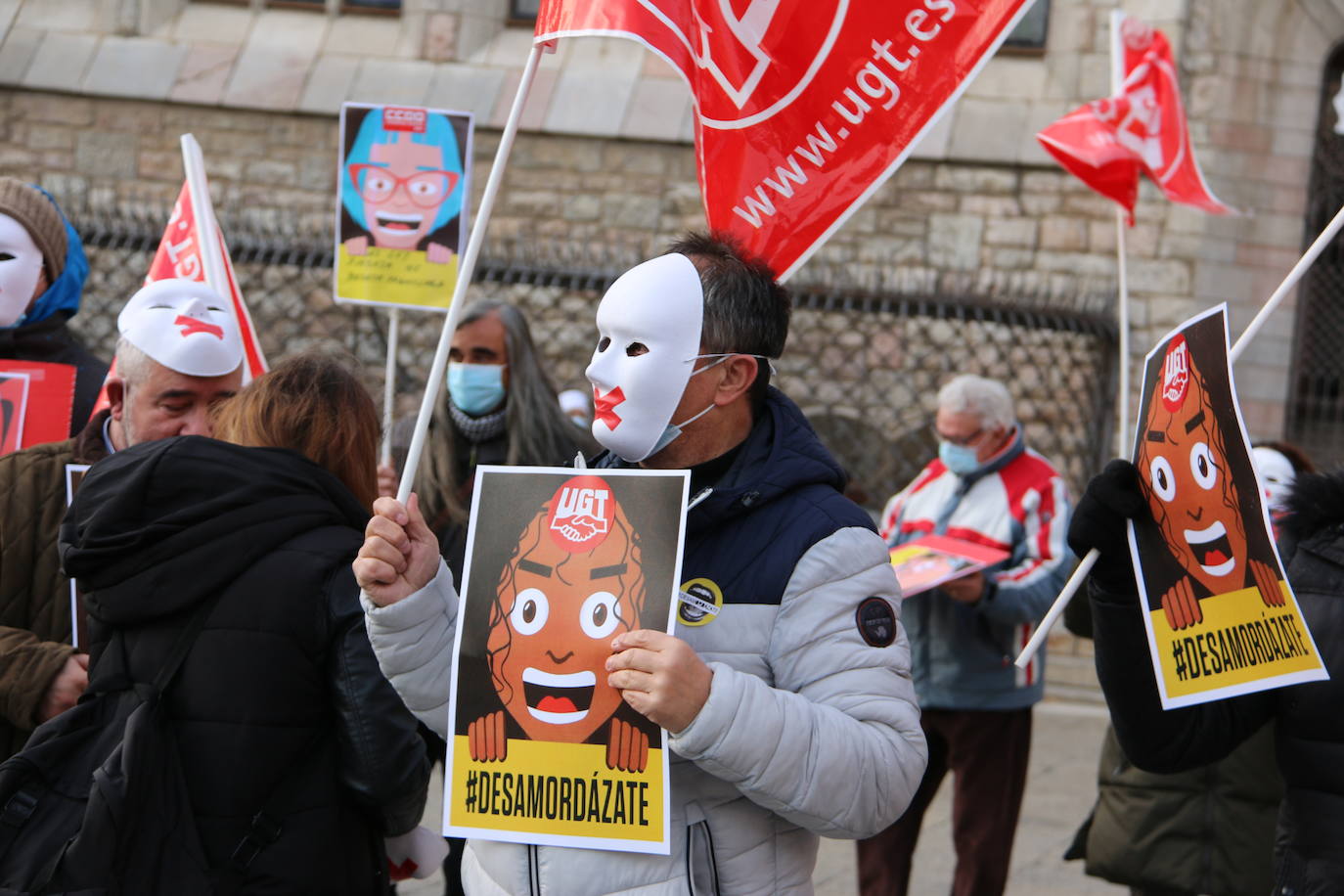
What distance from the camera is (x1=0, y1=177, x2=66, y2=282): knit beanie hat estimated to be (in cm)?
389

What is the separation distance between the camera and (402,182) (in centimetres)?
512

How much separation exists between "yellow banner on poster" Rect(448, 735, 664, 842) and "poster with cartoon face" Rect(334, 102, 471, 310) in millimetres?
3015

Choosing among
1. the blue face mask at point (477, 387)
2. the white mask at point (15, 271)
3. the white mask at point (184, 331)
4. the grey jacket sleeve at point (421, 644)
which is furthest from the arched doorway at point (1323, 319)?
the grey jacket sleeve at point (421, 644)

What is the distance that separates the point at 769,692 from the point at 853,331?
875 centimetres

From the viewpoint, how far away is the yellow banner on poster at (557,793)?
2062 mm

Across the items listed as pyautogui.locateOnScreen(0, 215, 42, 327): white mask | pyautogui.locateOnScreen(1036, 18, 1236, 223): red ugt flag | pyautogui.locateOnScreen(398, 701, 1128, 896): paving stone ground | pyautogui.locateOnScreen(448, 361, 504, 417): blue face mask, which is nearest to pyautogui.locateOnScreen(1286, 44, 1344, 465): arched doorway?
pyautogui.locateOnScreen(398, 701, 1128, 896): paving stone ground

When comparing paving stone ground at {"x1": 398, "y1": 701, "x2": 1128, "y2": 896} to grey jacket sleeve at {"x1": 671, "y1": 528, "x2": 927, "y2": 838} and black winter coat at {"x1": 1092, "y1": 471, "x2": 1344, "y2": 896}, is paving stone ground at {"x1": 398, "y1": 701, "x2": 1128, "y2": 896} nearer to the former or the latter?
black winter coat at {"x1": 1092, "y1": 471, "x2": 1344, "y2": 896}

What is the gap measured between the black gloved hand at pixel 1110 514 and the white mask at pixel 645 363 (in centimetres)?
75

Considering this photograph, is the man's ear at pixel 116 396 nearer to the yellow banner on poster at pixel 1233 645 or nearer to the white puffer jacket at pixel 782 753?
the white puffer jacket at pixel 782 753

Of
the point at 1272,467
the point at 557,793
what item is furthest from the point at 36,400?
the point at 1272,467

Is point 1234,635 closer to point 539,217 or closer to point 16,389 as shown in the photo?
point 16,389

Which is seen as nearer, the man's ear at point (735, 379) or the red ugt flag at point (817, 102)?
the man's ear at point (735, 379)

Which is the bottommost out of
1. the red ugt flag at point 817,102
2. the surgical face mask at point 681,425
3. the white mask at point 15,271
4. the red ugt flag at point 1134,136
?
the surgical face mask at point 681,425

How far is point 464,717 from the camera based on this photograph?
7.08ft
